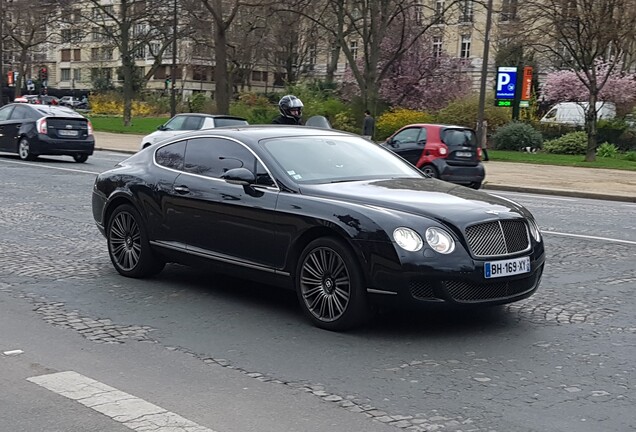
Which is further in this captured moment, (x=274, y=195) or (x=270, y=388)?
(x=274, y=195)

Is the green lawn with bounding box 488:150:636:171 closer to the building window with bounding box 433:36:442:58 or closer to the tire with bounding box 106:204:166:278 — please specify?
the building window with bounding box 433:36:442:58

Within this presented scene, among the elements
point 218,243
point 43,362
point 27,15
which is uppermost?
point 27,15

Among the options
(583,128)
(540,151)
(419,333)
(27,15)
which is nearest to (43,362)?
(419,333)

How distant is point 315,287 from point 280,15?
55579 mm

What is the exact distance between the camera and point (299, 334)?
21.0 feet

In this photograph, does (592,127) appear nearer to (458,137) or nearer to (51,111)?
(458,137)

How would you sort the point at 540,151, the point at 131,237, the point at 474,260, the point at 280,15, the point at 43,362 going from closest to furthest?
the point at 43,362
the point at 474,260
the point at 131,237
the point at 540,151
the point at 280,15

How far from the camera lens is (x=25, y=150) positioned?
23.4m

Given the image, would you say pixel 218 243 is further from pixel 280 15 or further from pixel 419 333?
pixel 280 15

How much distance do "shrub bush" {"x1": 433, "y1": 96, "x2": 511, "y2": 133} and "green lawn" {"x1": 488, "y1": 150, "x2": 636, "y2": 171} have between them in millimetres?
3404

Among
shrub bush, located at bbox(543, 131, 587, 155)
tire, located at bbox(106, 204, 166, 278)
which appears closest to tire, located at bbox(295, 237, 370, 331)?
tire, located at bbox(106, 204, 166, 278)

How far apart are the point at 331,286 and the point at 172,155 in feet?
8.16

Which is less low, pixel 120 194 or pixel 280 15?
pixel 280 15

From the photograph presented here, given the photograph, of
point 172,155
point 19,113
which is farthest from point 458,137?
point 172,155
